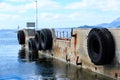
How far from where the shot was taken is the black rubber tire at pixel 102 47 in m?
16.3

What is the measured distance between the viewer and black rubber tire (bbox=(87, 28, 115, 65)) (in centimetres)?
1631

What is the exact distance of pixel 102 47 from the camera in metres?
16.6

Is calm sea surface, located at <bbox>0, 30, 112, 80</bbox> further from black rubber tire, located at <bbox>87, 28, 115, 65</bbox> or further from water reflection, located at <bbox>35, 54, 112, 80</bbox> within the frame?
black rubber tire, located at <bbox>87, 28, 115, 65</bbox>

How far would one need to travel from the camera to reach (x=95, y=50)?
1794cm

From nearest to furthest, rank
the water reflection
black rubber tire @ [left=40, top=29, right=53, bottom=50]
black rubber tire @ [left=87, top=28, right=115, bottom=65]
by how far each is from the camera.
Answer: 1. black rubber tire @ [left=87, top=28, right=115, bottom=65]
2. the water reflection
3. black rubber tire @ [left=40, top=29, right=53, bottom=50]

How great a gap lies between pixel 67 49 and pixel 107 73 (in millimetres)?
6819

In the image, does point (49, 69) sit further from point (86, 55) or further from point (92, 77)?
point (92, 77)

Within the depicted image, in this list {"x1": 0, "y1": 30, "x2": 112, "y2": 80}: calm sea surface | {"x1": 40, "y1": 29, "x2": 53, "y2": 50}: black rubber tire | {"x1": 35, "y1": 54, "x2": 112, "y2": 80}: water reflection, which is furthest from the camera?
{"x1": 40, "y1": 29, "x2": 53, "y2": 50}: black rubber tire

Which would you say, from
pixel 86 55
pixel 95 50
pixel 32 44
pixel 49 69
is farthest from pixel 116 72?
pixel 32 44

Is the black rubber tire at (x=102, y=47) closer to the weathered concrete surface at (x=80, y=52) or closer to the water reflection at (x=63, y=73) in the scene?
the weathered concrete surface at (x=80, y=52)

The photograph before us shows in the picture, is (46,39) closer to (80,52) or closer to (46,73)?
(80,52)

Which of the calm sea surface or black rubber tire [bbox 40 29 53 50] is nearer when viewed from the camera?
the calm sea surface

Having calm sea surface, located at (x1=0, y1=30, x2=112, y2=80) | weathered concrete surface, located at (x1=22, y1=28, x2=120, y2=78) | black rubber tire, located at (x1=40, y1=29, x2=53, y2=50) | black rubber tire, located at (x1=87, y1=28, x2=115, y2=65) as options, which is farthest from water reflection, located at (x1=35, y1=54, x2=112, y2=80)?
black rubber tire, located at (x1=40, y1=29, x2=53, y2=50)

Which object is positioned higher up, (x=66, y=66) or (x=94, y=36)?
(x=94, y=36)
